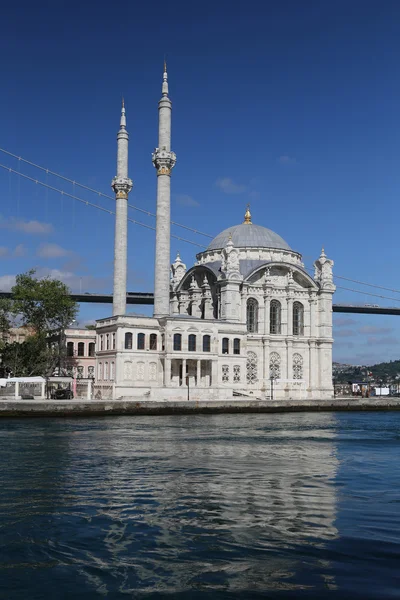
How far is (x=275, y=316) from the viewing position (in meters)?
62.3

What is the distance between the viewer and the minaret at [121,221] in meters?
57.1

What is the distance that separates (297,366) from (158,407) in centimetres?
1977

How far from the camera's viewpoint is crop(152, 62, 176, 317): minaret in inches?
2144

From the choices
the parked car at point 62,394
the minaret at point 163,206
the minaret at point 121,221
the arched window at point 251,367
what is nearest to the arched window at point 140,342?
the minaret at point 163,206

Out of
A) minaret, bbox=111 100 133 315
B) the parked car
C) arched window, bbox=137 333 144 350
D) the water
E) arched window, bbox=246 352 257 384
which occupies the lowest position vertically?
the water

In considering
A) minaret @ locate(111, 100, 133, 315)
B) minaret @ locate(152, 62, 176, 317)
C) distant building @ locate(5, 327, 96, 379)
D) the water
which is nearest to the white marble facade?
minaret @ locate(152, 62, 176, 317)

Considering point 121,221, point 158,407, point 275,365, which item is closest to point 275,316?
point 275,365

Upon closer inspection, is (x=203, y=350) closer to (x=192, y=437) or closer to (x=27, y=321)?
(x=27, y=321)

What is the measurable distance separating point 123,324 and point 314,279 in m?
21.0

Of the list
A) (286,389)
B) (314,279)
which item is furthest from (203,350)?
(314,279)

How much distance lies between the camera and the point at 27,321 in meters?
60.5

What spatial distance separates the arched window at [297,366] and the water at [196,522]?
119 feet

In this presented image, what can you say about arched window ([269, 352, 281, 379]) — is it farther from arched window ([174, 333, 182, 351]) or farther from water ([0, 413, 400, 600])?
water ([0, 413, 400, 600])

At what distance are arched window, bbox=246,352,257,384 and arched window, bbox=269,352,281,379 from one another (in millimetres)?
1630
